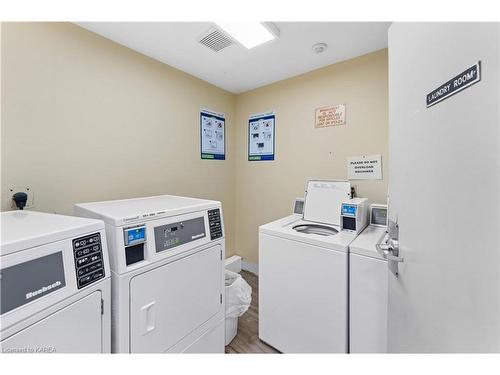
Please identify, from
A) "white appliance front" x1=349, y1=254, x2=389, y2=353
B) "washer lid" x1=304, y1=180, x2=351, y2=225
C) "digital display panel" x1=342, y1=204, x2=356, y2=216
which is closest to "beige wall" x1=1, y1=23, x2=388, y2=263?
"washer lid" x1=304, y1=180, x2=351, y2=225

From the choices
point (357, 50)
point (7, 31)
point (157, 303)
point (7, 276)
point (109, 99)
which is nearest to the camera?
point (7, 276)

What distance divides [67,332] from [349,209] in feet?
5.22

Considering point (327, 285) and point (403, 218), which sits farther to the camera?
point (327, 285)

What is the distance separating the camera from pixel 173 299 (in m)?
1.08

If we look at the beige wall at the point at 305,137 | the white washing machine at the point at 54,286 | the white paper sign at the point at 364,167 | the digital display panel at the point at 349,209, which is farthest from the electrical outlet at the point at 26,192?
the white paper sign at the point at 364,167

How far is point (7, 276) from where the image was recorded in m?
0.59

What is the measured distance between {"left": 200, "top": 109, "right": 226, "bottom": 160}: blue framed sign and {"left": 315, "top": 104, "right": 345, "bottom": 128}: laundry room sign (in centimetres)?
106

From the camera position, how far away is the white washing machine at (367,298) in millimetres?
1184

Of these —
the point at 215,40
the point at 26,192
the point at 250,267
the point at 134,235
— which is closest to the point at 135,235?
the point at 134,235

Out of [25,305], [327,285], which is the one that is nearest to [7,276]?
[25,305]

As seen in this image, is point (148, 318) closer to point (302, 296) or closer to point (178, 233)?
point (178, 233)
